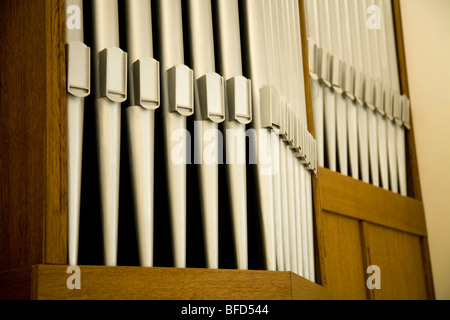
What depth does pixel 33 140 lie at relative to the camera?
1.32 m

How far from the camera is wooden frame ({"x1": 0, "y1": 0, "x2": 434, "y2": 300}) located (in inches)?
48.7

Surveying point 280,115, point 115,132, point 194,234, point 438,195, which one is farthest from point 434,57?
point 115,132

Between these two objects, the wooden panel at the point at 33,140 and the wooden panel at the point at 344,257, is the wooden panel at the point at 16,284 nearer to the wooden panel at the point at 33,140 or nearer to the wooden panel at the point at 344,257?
the wooden panel at the point at 33,140

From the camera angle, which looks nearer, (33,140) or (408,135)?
(33,140)

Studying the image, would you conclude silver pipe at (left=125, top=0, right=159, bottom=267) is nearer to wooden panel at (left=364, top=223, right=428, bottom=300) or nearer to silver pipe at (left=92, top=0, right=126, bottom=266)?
silver pipe at (left=92, top=0, right=126, bottom=266)

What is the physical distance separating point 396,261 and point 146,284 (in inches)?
73.4

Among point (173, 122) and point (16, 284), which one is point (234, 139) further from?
point (16, 284)

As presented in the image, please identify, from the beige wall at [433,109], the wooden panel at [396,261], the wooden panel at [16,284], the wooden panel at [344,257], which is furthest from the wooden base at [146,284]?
the beige wall at [433,109]

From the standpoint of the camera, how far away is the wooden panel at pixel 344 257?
2.48 m

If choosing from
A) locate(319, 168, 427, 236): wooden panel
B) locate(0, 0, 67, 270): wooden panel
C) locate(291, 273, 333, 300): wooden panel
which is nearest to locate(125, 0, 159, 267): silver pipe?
locate(0, 0, 67, 270): wooden panel

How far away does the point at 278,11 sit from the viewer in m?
2.11

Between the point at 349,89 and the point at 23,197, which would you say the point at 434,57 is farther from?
the point at 23,197

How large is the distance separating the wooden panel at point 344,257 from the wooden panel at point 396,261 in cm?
9

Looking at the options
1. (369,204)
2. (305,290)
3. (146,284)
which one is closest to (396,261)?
(369,204)
